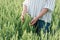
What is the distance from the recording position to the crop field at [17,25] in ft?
7.14

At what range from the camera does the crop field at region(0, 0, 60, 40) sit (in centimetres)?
218

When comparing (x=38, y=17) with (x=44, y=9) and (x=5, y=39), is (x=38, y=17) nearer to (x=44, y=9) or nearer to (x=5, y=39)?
(x=44, y=9)

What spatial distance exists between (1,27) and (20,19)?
0.23m

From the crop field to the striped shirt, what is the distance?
0.07 m

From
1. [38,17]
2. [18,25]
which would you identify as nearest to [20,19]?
[18,25]

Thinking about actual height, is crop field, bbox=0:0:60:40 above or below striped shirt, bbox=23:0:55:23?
below

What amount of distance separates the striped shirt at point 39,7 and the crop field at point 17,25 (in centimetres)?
7

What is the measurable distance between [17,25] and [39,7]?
0.94 ft

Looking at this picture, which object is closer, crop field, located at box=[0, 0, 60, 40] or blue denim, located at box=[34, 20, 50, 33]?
crop field, located at box=[0, 0, 60, 40]

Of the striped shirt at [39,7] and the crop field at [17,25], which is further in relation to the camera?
the striped shirt at [39,7]

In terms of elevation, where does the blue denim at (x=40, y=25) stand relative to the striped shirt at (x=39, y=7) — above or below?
below

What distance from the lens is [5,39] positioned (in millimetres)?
2191

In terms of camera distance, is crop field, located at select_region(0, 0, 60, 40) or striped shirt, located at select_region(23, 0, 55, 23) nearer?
crop field, located at select_region(0, 0, 60, 40)

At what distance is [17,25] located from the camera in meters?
2.55
